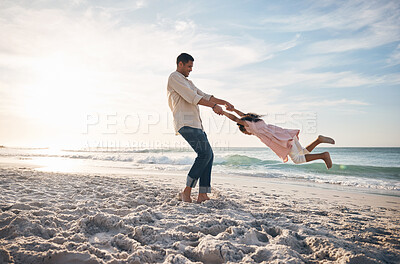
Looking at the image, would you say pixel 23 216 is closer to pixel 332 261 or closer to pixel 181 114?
pixel 181 114

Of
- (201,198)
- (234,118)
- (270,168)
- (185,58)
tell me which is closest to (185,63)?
(185,58)

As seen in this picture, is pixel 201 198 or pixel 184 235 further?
pixel 201 198

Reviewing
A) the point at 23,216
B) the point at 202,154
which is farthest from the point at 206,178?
the point at 23,216

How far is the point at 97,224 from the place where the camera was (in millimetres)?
2299

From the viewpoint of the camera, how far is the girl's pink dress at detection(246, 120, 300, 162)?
133 inches

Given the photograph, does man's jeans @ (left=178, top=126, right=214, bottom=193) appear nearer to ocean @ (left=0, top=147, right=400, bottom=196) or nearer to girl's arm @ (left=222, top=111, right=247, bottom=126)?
girl's arm @ (left=222, top=111, right=247, bottom=126)

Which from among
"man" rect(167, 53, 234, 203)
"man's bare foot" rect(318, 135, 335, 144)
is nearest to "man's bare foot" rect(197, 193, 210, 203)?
"man" rect(167, 53, 234, 203)

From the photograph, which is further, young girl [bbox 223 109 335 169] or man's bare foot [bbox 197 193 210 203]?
man's bare foot [bbox 197 193 210 203]

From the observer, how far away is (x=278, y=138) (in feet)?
11.1

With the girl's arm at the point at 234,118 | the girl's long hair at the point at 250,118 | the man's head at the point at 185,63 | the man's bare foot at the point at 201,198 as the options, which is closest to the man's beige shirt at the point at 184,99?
the man's head at the point at 185,63

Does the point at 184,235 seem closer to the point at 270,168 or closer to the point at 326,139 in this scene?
the point at 326,139

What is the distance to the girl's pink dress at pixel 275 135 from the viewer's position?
3.38 meters

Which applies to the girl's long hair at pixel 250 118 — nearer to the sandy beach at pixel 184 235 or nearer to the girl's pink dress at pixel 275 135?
the girl's pink dress at pixel 275 135

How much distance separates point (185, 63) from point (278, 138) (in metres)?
1.70
